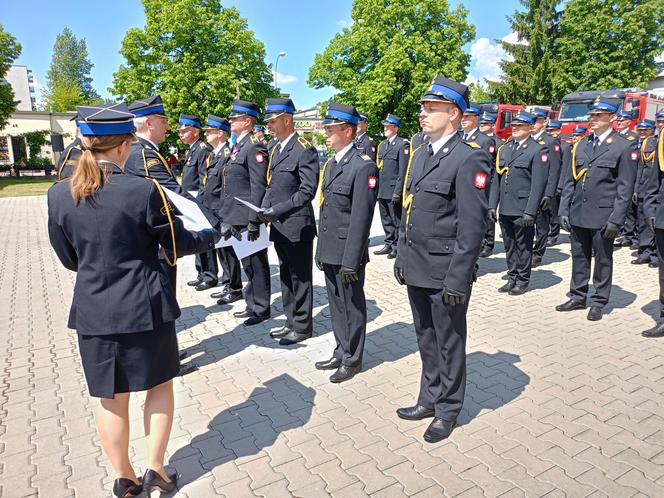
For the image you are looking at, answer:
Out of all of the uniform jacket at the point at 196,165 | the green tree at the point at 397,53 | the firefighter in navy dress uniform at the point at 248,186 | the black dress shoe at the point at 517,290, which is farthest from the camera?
the green tree at the point at 397,53

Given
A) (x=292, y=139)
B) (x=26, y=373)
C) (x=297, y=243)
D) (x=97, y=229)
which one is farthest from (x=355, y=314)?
(x=26, y=373)

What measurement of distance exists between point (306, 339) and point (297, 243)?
3.30 ft

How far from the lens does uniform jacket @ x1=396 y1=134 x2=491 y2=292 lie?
288cm

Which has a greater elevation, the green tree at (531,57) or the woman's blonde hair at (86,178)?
the green tree at (531,57)

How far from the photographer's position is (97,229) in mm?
2180

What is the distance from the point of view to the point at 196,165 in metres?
6.75

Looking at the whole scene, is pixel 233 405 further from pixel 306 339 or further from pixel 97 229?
pixel 97 229

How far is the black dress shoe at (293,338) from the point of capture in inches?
189

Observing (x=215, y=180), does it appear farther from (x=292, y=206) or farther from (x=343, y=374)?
(x=343, y=374)

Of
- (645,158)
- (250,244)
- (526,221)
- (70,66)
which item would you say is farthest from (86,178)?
(70,66)

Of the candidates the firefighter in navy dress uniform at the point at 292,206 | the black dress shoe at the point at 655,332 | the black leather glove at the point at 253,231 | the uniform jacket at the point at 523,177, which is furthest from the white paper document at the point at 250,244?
the black dress shoe at the point at 655,332

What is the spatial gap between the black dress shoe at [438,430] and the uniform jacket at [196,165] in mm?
4542

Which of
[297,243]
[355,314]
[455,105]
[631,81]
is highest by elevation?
[631,81]

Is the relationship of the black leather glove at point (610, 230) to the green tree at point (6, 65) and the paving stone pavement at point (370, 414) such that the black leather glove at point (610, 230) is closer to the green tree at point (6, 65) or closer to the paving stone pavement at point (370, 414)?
the paving stone pavement at point (370, 414)
